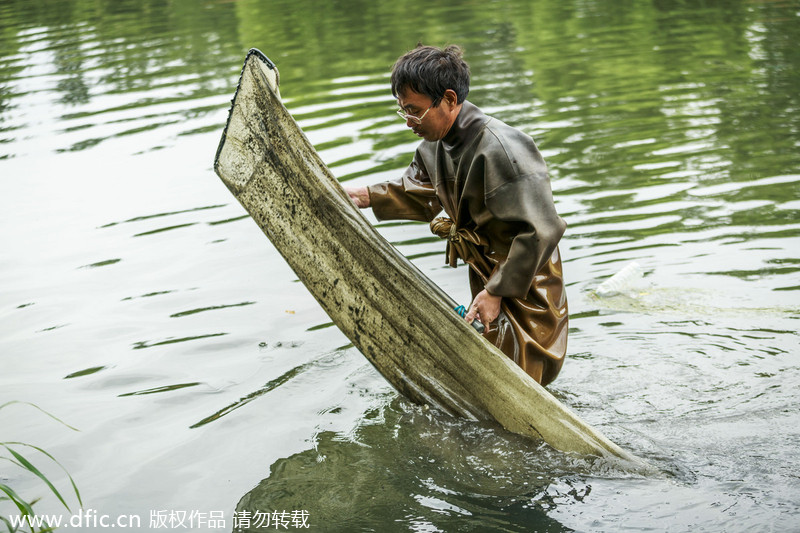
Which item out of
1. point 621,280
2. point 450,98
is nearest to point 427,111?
point 450,98

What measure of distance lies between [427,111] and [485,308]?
91cm

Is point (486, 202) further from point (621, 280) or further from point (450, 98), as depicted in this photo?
point (621, 280)

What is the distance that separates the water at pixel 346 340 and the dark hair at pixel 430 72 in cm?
158

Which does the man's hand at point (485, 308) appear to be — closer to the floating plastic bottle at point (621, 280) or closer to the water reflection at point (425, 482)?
the water reflection at point (425, 482)

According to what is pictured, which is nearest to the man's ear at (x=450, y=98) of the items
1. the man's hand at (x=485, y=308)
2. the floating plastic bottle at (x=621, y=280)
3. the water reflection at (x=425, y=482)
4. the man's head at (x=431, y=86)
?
the man's head at (x=431, y=86)

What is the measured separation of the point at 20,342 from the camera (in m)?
6.09

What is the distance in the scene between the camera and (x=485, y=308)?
410 centimetres

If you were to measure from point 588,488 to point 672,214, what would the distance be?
13.4 feet

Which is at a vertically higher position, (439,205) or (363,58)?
(439,205)

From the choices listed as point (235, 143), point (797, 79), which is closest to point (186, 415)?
point (235, 143)

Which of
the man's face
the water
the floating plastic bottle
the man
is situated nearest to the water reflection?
the water

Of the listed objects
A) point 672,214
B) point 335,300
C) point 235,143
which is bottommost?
point 672,214

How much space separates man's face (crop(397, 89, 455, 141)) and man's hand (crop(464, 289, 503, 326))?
76cm

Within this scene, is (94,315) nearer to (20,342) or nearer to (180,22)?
(20,342)
